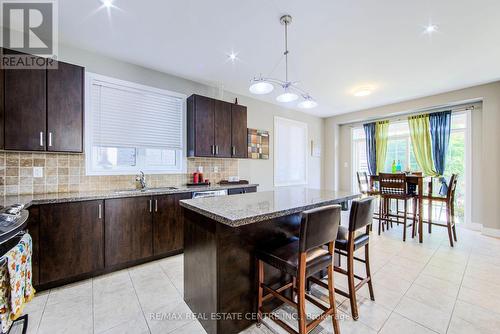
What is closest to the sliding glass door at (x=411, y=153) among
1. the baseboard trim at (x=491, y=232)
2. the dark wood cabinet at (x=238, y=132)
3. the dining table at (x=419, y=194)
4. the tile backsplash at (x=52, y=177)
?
the baseboard trim at (x=491, y=232)

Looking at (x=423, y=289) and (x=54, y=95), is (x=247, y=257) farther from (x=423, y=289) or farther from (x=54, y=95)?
(x=54, y=95)

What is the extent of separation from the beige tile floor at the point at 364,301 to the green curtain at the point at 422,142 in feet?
7.31

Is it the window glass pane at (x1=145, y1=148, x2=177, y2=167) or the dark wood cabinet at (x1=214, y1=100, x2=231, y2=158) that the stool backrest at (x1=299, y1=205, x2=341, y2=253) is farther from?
the window glass pane at (x1=145, y1=148, x2=177, y2=167)

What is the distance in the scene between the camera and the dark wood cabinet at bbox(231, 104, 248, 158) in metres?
3.86

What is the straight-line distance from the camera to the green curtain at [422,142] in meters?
4.57

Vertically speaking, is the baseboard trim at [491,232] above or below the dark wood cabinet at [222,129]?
below

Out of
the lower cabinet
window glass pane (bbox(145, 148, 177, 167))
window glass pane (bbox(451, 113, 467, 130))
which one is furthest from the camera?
window glass pane (bbox(451, 113, 467, 130))

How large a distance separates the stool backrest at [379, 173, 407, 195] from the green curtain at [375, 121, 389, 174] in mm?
1664

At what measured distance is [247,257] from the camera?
62.9 inches

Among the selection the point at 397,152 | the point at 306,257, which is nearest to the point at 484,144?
the point at 397,152

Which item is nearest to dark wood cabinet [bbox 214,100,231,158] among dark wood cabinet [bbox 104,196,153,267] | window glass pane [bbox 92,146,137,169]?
window glass pane [bbox 92,146,137,169]

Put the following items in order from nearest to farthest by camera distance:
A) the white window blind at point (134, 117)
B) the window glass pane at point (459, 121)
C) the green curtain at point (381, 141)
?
the white window blind at point (134, 117) < the window glass pane at point (459, 121) < the green curtain at point (381, 141)

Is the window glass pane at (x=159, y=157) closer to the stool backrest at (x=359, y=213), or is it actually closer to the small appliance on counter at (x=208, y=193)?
the small appliance on counter at (x=208, y=193)

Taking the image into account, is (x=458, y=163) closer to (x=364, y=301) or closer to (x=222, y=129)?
(x=364, y=301)
